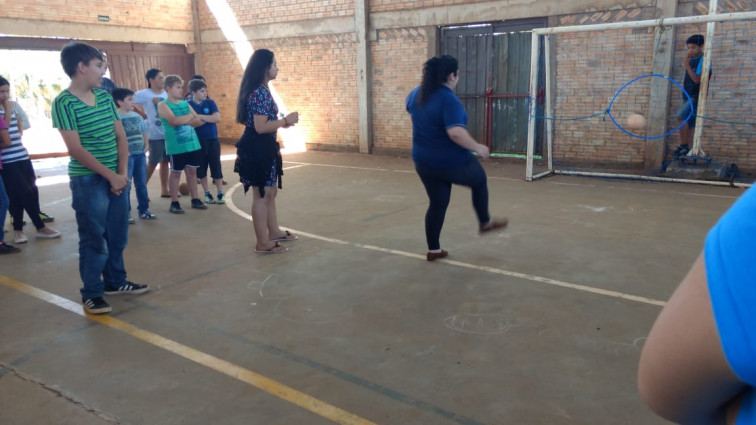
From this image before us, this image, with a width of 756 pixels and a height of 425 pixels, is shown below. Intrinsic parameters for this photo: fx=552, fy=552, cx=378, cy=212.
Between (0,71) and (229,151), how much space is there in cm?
547

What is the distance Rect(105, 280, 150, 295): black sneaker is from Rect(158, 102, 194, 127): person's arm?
2927 millimetres

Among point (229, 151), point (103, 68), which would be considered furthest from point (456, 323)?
point (229, 151)

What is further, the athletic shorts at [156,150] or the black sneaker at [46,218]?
the athletic shorts at [156,150]

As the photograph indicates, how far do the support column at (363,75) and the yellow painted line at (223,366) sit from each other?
9.34 meters

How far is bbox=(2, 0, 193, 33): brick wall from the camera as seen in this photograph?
12.5 metres

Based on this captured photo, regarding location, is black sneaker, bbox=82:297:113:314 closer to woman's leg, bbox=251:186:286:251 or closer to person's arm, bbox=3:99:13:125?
woman's leg, bbox=251:186:286:251

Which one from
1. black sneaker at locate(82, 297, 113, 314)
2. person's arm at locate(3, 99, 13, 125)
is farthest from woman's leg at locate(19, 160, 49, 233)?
black sneaker at locate(82, 297, 113, 314)

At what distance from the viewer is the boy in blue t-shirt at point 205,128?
7.32 meters

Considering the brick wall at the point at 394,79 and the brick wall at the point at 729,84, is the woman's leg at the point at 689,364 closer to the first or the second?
the brick wall at the point at 729,84

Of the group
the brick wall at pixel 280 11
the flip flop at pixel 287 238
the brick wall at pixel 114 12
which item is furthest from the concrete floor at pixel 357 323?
the brick wall at pixel 114 12

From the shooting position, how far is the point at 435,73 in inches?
175

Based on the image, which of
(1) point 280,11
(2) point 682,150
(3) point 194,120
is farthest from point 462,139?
(1) point 280,11

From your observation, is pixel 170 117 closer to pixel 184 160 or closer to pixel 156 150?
pixel 184 160

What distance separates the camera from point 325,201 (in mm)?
7824
